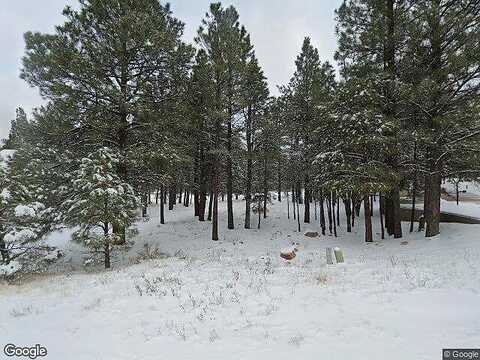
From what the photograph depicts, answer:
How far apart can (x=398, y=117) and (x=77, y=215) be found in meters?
16.1

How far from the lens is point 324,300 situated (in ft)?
22.0

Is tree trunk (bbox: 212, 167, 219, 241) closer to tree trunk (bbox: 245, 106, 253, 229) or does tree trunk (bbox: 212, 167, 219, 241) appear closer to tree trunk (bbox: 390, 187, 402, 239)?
tree trunk (bbox: 245, 106, 253, 229)

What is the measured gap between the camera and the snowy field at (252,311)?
16.2 ft

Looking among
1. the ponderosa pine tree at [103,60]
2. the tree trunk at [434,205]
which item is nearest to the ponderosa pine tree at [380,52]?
the tree trunk at [434,205]

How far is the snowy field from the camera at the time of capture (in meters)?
4.93

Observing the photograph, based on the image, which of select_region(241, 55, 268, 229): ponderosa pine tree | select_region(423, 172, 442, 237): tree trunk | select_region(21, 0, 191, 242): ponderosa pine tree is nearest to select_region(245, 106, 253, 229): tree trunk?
select_region(241, 55, 268, 229): ponderosa pine tree

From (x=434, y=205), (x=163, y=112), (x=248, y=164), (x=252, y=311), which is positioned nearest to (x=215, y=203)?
(x=248, y=164)

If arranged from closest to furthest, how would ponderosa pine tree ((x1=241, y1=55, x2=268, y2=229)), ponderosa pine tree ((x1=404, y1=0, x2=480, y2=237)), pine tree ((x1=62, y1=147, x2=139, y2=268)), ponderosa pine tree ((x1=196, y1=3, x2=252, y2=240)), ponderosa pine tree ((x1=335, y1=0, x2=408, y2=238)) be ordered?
pine tree ((x1=62, y1=147, x2=139, y2=268)) → ponderosa pine tree ((x1=404, y1=0, x2=480, y2=237)) → ponderosa pine tree ((x1=335, y1=0, x2=408, y2=238)) → ponderosa pine tree ((x1=196, y1=3, x2=252, y2=240)) → ponderosa pine tree ((x1=241, y1=55, x2=268, y2=229))

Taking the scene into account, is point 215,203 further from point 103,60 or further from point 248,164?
point 103,60

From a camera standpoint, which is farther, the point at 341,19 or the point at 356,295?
the point at 341,19

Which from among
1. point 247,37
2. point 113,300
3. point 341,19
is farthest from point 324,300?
point 247,37

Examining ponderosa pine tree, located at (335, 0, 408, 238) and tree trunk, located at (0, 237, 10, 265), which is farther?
ponderosa pine tree, located at (335, 0, 408, 238)

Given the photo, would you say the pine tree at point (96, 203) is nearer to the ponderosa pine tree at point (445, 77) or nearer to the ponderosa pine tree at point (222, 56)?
the ponderosa pine tree at point (222, 56)

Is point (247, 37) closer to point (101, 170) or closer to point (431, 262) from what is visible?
point (101, 170)
